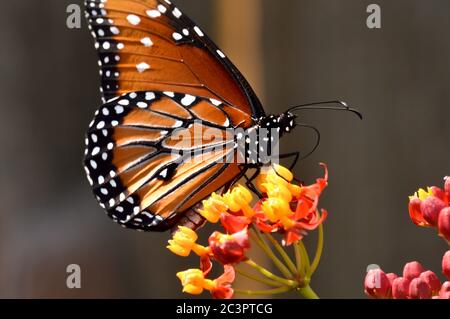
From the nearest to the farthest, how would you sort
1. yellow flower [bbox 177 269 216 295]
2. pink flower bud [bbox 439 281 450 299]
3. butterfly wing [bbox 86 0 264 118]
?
pink flower bud [bbox 439 281 450 299], yellow flower [bbox 177 269 216 295], butterfly wing [bbox 86 0 264 118]

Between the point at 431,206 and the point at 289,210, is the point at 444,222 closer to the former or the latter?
the point at 431,206

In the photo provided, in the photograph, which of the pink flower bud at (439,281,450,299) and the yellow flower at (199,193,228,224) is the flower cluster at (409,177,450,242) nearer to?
the pink flower bud at (439,281,450,299)

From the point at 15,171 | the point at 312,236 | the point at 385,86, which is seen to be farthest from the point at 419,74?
the point at 15,171

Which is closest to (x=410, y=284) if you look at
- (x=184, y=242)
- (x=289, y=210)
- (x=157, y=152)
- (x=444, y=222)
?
(x=444, y=222)

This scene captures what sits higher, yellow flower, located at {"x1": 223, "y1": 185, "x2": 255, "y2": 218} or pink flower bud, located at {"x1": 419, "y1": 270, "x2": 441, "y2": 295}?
yellow flower, located at {"x1": 223, "y1": 185, "x2": 255, "y2": 218}

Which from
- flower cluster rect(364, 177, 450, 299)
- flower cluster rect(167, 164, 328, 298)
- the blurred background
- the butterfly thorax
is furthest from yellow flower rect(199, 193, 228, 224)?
the blurred background

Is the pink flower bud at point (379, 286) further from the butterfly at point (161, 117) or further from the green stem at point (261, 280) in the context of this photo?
the butterfly at point (161, 117)

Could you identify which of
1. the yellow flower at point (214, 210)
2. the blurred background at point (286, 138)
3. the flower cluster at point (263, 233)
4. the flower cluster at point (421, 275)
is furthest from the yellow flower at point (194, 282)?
the blurred background at point (286, 138)
